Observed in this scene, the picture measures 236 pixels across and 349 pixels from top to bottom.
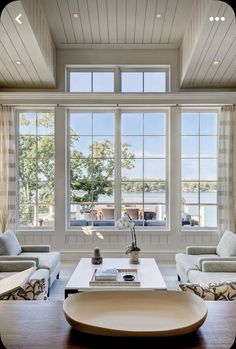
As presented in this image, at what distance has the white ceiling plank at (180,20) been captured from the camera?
4607 mm

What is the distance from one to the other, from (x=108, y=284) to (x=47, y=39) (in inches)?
156

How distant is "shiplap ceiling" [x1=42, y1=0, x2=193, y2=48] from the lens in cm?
461

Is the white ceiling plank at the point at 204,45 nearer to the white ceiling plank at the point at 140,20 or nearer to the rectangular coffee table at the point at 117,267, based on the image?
the white ceiling plank at the point at 140,20

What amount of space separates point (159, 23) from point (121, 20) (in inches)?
24.8

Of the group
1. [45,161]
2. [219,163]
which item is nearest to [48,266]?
[45,161]

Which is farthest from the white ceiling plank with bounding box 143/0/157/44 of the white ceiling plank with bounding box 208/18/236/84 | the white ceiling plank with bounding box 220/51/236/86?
the white ceiling plank with bounding box 220/51/236/86

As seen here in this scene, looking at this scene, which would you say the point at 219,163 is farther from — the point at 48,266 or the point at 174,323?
the point at 174,323

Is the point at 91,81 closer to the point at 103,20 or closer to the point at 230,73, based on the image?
the point at 103,20

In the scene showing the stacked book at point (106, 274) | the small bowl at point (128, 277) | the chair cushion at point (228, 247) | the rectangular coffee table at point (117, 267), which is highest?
the chair cushion at point (228, 247)

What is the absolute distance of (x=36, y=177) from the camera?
5.92 meters

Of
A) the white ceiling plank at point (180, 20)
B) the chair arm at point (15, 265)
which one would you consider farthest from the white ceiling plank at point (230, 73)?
the chair arm at point (15, 265)

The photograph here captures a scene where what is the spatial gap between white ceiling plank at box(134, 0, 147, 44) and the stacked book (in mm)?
3773

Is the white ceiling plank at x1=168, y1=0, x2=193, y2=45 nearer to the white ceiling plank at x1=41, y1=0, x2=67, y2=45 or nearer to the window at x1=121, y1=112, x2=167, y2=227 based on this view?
the window at x1=121, y1=112, x2=167, y2=227

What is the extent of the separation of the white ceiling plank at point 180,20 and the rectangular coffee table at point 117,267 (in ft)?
12.3
